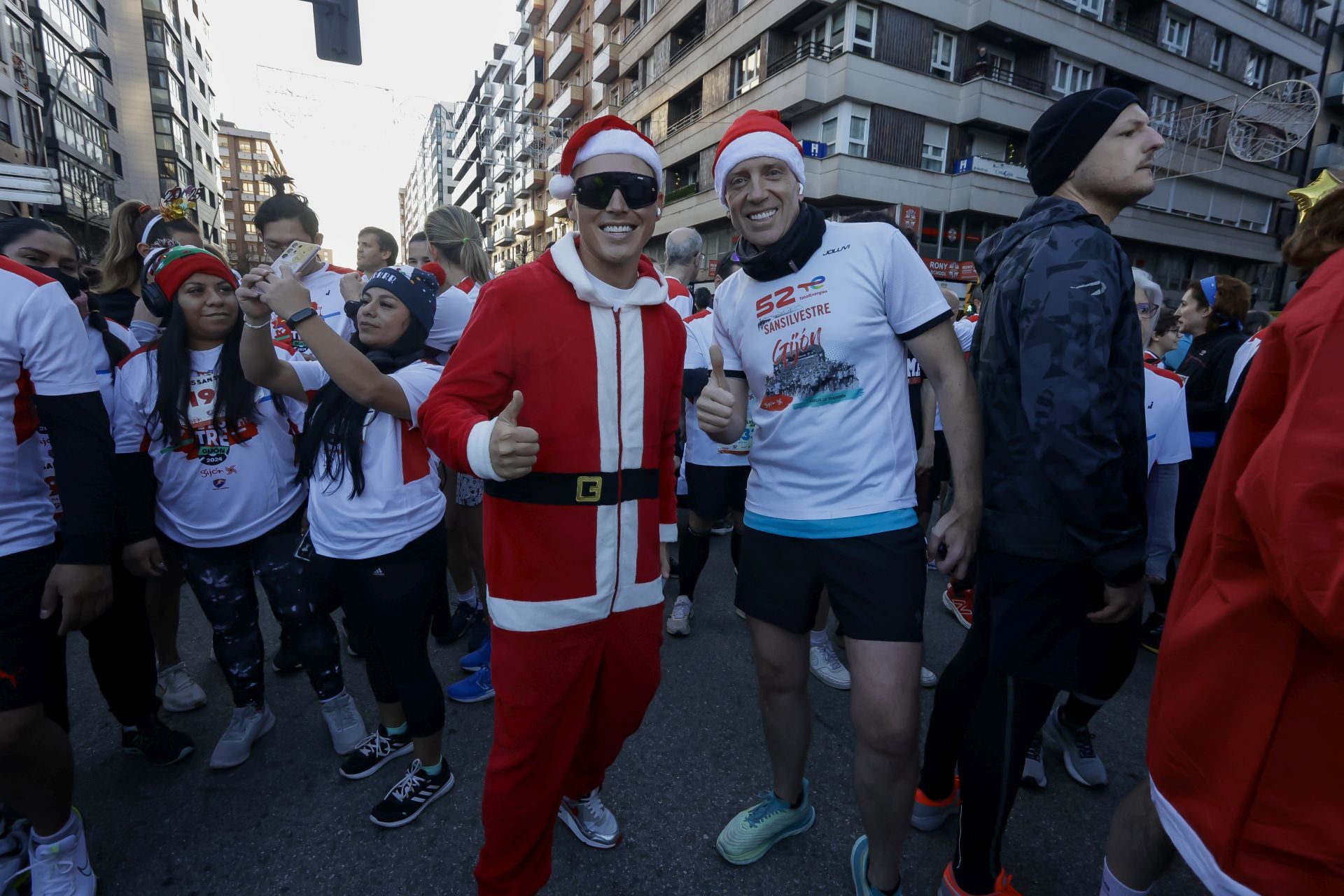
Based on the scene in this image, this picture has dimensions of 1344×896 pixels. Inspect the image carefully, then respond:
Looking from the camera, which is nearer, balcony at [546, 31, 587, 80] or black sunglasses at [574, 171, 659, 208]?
black sunglasses at [574, 171, 659, 208]

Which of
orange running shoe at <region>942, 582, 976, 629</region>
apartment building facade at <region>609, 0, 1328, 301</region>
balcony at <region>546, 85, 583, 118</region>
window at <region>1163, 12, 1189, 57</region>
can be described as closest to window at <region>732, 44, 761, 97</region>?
apartment building facade at <region>609, 0, 1328, 301</region>

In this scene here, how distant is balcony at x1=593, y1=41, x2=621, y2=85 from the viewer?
102 ft

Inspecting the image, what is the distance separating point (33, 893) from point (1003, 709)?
2.92m

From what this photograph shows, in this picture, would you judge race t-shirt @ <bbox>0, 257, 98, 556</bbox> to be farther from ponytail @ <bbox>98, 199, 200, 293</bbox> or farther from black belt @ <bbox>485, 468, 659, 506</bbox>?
ponytail @ <bbox>98, 199, 200, 293</bbox>

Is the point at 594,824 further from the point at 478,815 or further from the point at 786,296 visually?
the point at 786,296

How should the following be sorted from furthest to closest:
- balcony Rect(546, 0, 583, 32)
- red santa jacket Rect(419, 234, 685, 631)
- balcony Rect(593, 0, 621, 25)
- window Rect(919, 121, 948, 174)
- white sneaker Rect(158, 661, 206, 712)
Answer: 1. balcony Rect(546, 0, 583, 32)
2. balcony Rect(593, 0, 621, 25)
3. window Rect(919, 121, 948, 174)
4. white sneaker Rect(158, 661, 206, 712)
5. red santa jacket Rect(419, 234, 685, 631)

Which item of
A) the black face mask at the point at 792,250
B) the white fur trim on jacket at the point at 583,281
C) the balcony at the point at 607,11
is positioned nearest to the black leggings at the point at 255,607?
the white fur trim on jacket at the point at 583,281

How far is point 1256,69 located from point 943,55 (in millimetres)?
16730

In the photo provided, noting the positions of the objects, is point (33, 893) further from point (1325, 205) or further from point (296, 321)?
point (1325, 205)

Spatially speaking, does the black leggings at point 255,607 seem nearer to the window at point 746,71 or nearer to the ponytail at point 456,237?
the ponytail at point 456,237

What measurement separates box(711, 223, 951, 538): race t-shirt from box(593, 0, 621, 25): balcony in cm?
3606

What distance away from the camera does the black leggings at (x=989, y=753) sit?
1.79 meters

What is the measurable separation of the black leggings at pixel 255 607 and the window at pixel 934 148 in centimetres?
2299

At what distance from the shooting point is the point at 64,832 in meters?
1.93
